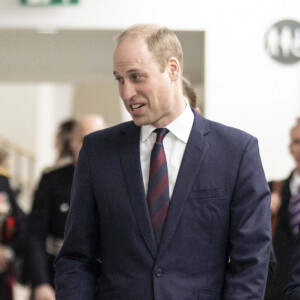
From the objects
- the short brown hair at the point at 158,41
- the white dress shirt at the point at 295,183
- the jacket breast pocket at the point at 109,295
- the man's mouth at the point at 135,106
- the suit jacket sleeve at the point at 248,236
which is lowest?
the jacket breast pocket at the point at 109,295

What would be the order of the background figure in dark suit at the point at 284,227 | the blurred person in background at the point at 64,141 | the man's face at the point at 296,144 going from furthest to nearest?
1. the blurred person in background at the point at 64,141
2. the man's face at the point at 296,144
3. the background figure in dark suit at the point at 284,227

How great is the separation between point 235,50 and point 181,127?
399 centimetres

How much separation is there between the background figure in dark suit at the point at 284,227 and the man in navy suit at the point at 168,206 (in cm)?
160

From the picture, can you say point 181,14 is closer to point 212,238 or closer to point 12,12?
point 12,12

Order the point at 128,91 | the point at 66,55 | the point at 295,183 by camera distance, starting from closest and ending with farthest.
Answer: the point at 128,91 < the point at 295,183 < the point at 66,55

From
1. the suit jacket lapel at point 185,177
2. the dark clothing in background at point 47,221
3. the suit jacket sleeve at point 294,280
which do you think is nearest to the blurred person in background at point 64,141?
the dark clothing in background at point 47,221

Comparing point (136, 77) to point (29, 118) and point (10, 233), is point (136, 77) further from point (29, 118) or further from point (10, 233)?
point (29, 118)

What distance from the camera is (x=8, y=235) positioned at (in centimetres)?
578

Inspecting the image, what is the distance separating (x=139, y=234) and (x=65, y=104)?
17.4m

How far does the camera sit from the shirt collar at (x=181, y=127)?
281cm

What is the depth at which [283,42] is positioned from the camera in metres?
6.70

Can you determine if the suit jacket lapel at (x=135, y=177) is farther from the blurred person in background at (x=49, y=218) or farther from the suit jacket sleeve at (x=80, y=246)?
the blurred person in background at (x=49, y=218)

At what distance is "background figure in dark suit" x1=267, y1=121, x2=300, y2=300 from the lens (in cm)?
439

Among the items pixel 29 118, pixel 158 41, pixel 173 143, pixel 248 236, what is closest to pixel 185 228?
pixel 248 236
